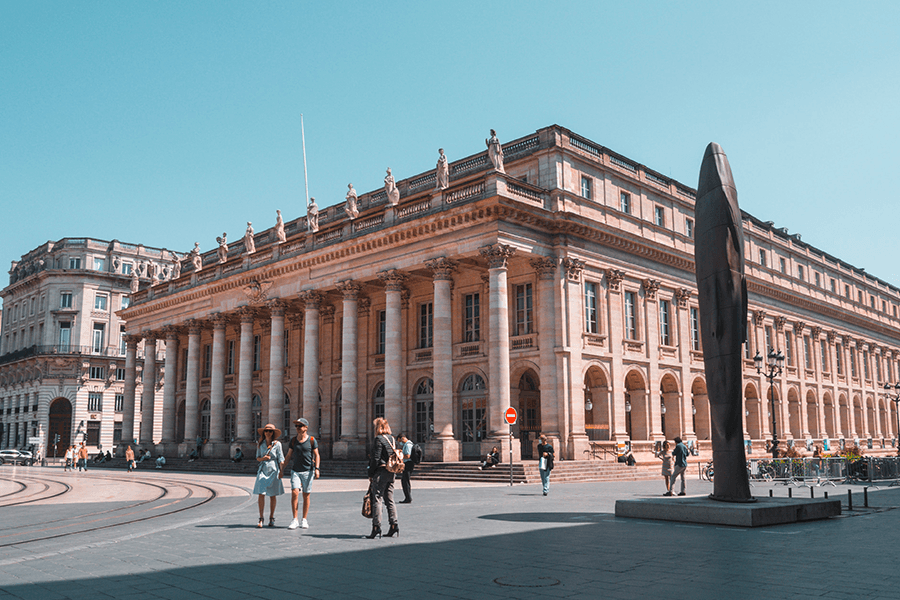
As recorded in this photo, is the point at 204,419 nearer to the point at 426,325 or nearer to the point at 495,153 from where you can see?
the point at 426,325

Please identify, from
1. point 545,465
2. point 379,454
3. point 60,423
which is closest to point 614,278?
point 545,465

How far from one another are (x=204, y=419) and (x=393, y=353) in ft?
84.8

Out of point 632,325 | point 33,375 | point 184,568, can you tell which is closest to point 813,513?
point 184,568

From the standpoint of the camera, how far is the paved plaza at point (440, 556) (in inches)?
296

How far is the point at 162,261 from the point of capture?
8606 cm

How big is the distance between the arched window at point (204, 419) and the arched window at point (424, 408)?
22.5 m

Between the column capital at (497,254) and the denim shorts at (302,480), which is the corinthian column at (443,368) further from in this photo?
the denim shorts at (302,480)

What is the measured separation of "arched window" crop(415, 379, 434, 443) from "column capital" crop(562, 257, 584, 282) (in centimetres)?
940

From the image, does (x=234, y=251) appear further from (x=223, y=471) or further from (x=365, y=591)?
(x=365, y=591)

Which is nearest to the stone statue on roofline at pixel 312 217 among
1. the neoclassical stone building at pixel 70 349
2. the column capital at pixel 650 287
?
the column capital at pixel 650 287

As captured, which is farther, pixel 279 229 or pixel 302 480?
pixel 279 229

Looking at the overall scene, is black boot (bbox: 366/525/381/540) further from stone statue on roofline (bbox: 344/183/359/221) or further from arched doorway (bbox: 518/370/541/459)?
stone statue on roofline (bbox: 344/183/359/221)

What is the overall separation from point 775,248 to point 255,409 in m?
38.3

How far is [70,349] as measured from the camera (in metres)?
75.6
